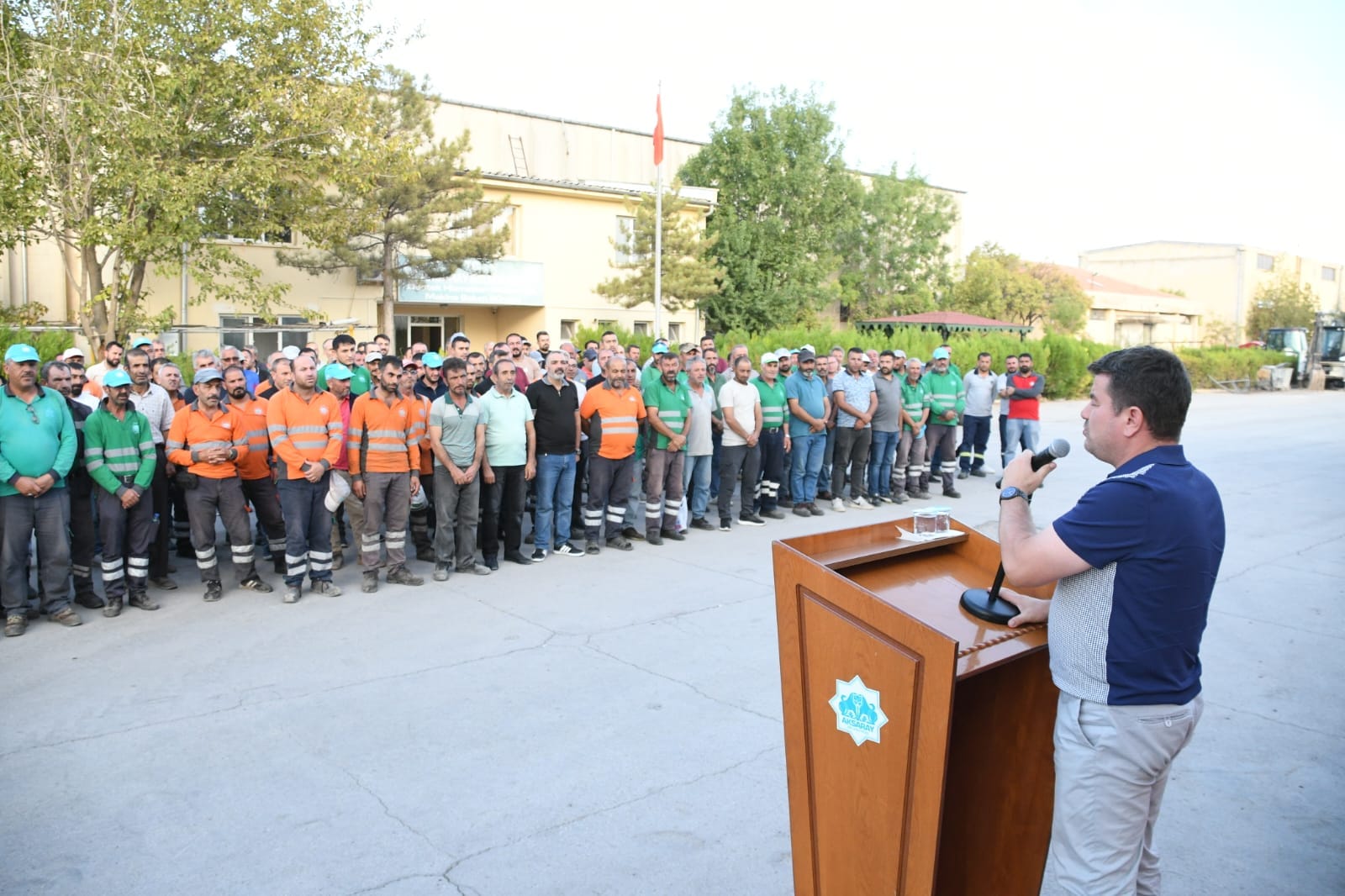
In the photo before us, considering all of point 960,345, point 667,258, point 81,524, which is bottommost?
point 81,524

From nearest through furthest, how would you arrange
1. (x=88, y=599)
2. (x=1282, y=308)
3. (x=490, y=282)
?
(x=88, y=599) < (x=490, y=282) < (x=1282, y=308)

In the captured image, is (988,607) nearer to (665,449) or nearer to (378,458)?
(378,458)

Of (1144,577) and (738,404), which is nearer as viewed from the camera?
(1144,577)

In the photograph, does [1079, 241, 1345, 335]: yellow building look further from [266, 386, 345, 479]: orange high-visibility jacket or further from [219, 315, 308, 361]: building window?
[266, 386, 345, 479]: orange high-visibility jacket

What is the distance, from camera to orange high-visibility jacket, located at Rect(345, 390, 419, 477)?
8133 mm

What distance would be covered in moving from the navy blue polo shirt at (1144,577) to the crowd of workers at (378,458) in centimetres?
659

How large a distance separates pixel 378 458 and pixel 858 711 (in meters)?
6.21

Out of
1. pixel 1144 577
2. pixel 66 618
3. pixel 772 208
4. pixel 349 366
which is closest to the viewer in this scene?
pixel 1144 577

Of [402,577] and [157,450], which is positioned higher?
[157,450]

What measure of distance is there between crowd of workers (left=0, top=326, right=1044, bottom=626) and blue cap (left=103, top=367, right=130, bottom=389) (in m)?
0.02

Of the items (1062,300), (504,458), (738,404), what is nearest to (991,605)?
(504,458)

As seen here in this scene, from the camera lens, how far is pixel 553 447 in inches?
369

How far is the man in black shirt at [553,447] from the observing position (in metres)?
9.31

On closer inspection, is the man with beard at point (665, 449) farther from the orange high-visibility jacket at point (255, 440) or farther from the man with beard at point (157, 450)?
the man with beard at point (157, 450)
